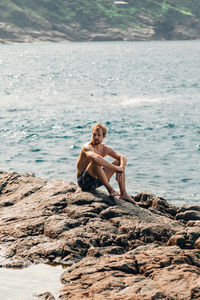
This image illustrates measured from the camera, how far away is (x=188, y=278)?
27.7ft

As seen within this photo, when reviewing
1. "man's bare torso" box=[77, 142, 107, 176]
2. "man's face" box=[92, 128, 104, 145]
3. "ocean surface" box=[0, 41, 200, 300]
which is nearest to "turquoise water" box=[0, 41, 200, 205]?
"ocean surface" box=[0, 41, 200, 300]

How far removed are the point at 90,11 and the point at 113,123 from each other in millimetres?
146863

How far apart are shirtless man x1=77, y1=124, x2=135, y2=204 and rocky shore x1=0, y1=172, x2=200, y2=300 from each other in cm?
29

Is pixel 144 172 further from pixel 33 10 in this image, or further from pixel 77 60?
pixel 33 10

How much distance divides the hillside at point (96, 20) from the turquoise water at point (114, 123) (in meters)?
82.4

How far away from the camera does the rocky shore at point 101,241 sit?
27.8 feet

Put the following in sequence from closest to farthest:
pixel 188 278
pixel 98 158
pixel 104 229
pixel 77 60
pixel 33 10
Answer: pixel 188 278 → pixel 104 229 → pixel 98 158 → pixel 77 60 → pixel 33 10

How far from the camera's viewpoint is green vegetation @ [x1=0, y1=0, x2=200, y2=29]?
157 meters

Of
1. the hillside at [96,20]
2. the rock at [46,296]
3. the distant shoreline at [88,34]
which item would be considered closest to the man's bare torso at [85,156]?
the rock at [46,296]

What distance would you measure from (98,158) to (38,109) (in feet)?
98.5

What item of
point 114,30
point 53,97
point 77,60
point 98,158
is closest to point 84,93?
point 53,97

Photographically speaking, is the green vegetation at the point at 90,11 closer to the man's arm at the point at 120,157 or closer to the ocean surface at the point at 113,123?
the ocean surface at the point at 113,123

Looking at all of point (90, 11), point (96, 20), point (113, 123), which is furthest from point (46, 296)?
point (90, 11)

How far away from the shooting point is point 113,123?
35.4 meters
